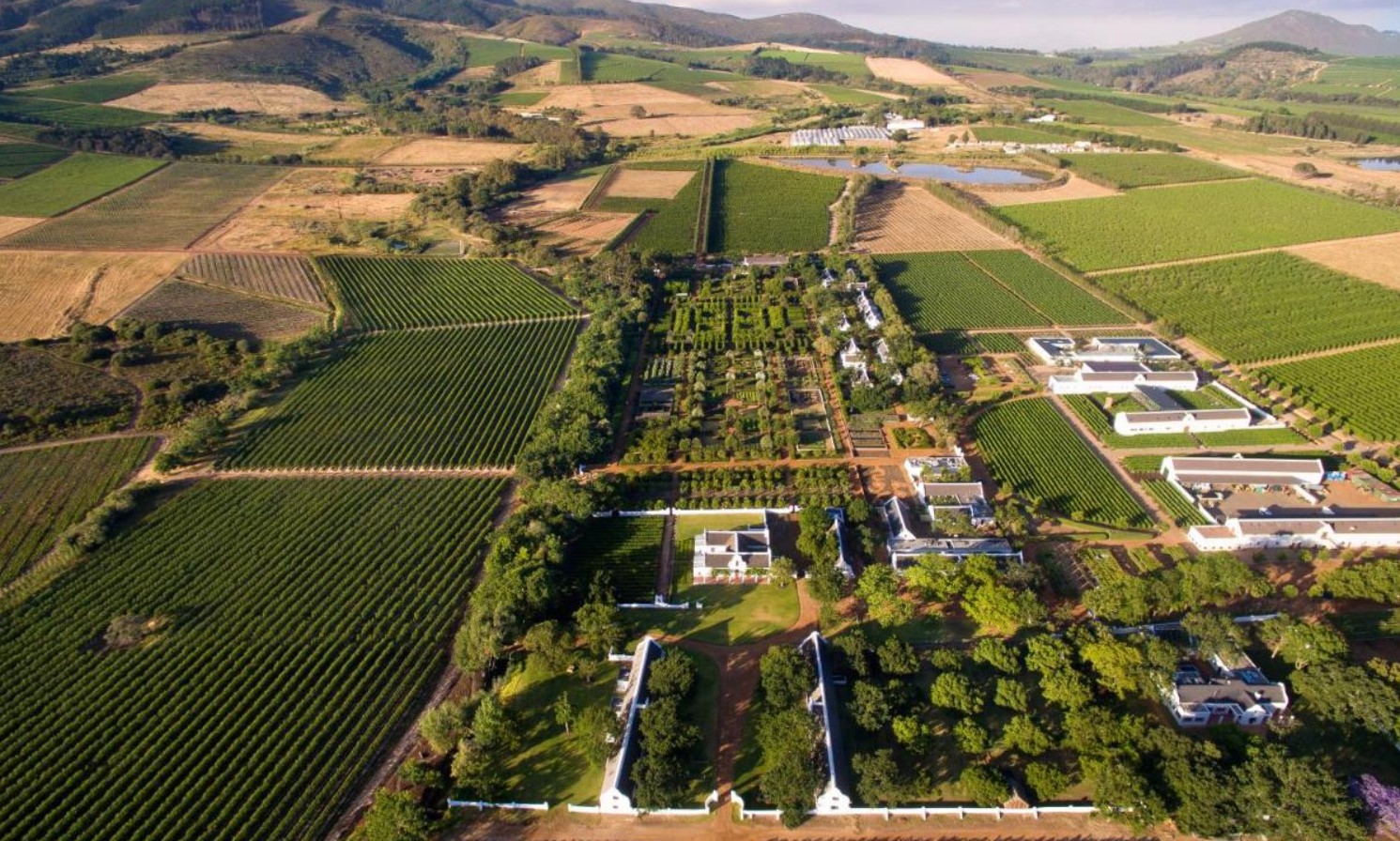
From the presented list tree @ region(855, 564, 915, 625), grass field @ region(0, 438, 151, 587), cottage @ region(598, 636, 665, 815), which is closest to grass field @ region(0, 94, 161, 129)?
grass field @ region(0, 438, 151, 587)

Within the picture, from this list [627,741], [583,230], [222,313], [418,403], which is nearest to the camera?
[627,741]

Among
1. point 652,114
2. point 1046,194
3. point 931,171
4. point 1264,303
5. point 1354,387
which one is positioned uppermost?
point 652,114

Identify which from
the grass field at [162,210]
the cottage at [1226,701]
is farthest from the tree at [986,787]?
the grass field at [162,210]

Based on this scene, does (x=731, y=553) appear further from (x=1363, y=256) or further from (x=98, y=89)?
(x=98, y=89)

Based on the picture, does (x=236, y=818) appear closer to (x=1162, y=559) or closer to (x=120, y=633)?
(x=120, y=633)

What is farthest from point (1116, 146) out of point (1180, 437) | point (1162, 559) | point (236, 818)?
point (236, 818)

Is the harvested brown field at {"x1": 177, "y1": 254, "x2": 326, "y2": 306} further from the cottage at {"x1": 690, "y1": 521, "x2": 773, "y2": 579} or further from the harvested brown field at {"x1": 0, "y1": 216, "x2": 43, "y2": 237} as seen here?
the cottage at {"x1": 690, "y1": 521, "x2": 773, "y2": 579}

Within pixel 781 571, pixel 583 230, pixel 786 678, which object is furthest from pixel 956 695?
pixel 583 230
